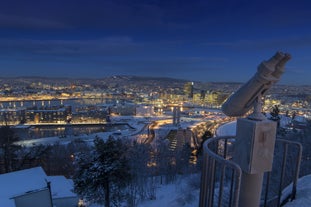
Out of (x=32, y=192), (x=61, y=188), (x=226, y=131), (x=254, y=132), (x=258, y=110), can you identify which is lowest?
(x=226, y=131)

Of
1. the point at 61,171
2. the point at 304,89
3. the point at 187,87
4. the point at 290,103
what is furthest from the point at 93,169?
the point at 187,87

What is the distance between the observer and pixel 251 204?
2.68 m

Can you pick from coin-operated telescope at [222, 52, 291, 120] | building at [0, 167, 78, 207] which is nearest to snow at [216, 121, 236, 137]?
building at [0, 167, 78, 207]

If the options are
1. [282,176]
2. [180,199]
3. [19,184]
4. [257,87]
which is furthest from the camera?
[180,199]

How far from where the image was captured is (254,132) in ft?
7.86

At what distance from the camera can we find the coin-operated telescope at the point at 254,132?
233 centimetres

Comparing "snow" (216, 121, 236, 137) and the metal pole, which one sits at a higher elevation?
the metal pole

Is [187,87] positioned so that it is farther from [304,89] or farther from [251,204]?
[251,204]

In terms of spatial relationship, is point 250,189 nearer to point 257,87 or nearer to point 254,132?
point 254,132

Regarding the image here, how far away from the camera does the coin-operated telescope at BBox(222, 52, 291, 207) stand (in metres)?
2.33

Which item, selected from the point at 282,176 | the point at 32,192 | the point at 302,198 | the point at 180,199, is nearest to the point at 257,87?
the point at 282,176

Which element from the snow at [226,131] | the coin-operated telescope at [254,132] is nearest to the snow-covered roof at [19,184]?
the coin-operated telescope at [254,132]

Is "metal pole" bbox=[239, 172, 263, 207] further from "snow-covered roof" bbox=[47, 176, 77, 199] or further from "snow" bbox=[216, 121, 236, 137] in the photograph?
"snow" bbox=[216, 121, 236, 137]

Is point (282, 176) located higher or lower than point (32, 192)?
higher
